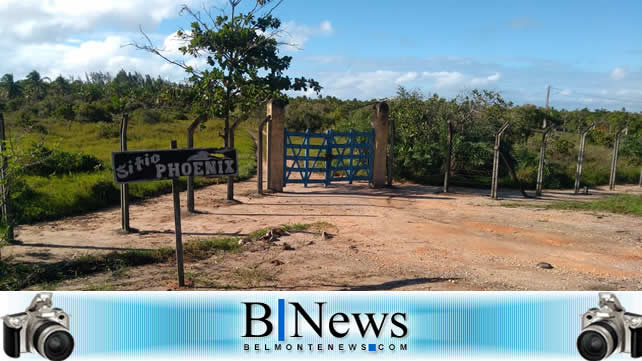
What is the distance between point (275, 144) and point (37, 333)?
10.9m

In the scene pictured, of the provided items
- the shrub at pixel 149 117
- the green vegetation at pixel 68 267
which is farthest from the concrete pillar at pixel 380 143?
the shrub at pixel 149 117

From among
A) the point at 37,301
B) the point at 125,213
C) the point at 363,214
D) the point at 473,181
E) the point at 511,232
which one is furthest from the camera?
the point at 473,181

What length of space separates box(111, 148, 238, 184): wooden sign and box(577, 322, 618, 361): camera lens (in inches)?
152

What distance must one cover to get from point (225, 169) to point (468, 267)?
361 centimetres

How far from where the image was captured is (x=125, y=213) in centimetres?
891

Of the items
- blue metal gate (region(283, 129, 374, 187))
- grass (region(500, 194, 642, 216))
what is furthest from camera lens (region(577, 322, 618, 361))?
blue metal gate (region(283, 129, 374, 187))

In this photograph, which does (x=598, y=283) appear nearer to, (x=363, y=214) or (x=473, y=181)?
(x=363, y=214)

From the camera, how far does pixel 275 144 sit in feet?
46.5

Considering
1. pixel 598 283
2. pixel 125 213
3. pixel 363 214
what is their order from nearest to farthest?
pixel 598 283
pixel 125 213
pixel 363 214

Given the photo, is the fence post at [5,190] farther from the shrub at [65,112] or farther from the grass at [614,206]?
the shrub at [65,112]

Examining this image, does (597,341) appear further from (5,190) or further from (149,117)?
(149,117)

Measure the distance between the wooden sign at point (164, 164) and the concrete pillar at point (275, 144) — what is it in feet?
26.9

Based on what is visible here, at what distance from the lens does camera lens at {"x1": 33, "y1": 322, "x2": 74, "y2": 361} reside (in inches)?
138

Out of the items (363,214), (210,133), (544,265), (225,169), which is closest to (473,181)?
(363,214)
